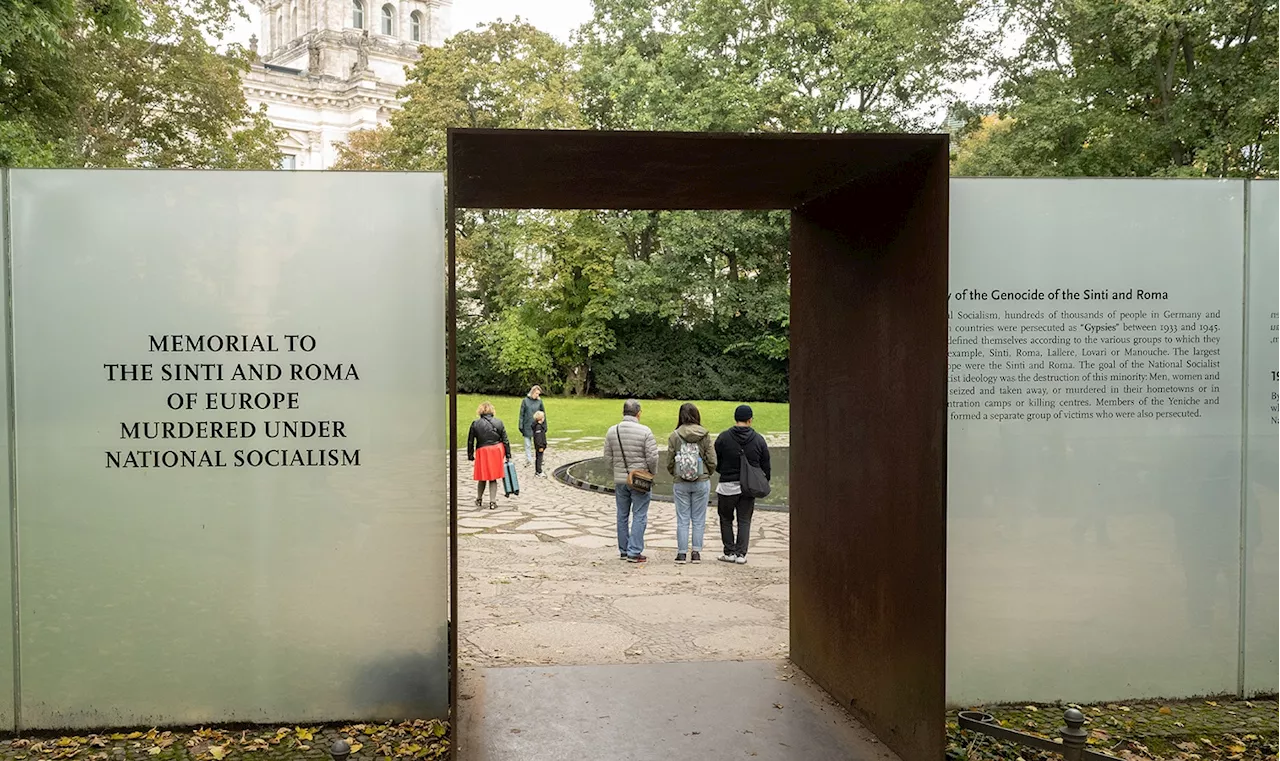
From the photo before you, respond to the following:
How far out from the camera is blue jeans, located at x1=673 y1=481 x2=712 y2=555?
10367mm

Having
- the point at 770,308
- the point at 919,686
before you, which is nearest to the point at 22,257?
the point at 919,686

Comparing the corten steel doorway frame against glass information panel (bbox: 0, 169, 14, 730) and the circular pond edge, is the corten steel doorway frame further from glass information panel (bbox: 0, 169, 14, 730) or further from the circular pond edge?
the circular pond edge

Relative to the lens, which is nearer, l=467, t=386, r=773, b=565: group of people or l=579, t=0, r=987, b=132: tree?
l=467, t=386, r=773, b=565: group of people

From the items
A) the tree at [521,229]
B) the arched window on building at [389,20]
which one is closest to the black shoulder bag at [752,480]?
the tree at [521,229]

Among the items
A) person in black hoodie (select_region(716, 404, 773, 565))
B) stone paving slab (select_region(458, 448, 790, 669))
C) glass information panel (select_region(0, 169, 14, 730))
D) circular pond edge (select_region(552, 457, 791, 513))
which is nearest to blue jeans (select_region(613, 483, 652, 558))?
stone paving slab (select_region(458, 448, 790, 669))

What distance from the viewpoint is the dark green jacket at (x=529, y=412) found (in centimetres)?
1806

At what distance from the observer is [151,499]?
559 centimetres

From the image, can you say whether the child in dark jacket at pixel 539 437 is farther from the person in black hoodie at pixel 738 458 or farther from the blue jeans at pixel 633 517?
the person in black hoodie at pixel 738 458

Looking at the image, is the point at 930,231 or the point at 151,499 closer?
the point at 930,231

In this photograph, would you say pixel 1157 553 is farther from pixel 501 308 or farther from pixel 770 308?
pixel 501 308

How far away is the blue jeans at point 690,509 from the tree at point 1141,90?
57.4ft

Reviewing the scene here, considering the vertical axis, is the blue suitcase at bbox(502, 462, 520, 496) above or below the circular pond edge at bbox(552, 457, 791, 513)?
above

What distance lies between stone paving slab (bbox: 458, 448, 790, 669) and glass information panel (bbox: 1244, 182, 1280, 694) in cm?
300

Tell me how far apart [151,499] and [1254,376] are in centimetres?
660
